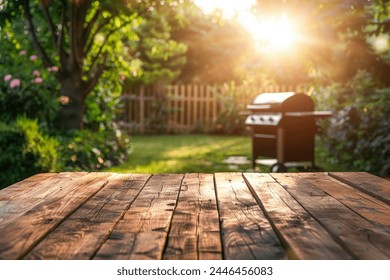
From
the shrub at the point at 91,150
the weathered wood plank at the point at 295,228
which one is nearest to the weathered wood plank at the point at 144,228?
the weathered wood plank at the point at 295,228

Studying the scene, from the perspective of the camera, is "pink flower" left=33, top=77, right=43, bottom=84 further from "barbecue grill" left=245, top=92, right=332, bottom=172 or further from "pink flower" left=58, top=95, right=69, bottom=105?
"barbecue grill" left=245, top=92, right=332, bottom=172

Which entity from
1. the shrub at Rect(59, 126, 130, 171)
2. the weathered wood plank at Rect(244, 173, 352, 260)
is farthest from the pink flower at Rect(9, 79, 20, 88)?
the weathered wood plank at Rect(244, 173, 352, 260)

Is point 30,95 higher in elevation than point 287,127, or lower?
higher

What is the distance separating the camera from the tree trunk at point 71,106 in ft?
24.0

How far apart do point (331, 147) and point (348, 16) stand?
9.64 ft

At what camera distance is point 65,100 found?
7113 millimetres

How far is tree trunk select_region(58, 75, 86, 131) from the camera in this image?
24.0 feet

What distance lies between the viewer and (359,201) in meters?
2.36

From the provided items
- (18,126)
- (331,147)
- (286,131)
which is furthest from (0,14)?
(331,147)

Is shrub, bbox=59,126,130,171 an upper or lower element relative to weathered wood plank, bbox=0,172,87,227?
lower

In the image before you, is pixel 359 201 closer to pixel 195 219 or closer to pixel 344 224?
pixel 344 224

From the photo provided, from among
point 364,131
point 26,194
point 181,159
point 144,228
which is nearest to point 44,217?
point 144,228

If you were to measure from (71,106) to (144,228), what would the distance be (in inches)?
228
